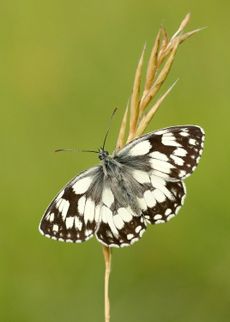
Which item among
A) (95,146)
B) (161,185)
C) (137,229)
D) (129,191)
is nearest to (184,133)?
(161,185)

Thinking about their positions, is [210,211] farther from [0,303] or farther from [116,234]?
[116,234]

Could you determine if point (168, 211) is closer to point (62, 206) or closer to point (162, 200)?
point (162, 200)

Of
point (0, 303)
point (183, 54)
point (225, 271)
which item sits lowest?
point (225, 271)

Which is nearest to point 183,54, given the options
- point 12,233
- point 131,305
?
point 12,233

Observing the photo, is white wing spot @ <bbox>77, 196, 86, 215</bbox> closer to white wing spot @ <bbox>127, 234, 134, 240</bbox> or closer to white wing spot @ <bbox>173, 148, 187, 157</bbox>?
white wing spot @ <bbox>127, 234, 134, 240</bbox>

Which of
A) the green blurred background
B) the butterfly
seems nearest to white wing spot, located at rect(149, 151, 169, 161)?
the butterfly
